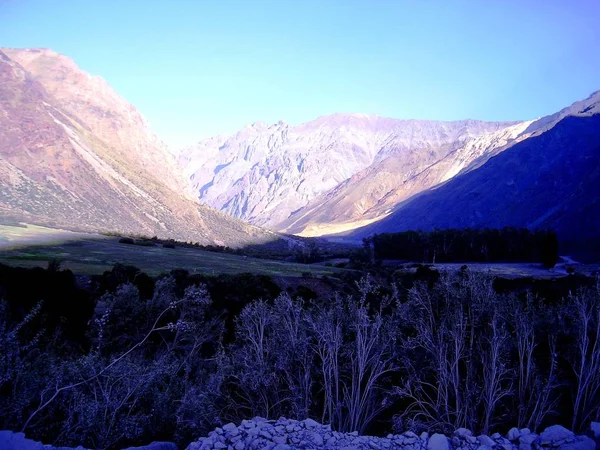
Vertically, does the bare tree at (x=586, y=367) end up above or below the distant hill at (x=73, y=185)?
below

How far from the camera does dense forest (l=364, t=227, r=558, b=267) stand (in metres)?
92.5

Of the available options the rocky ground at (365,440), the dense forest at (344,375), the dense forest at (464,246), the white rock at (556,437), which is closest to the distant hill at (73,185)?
the dense forest at (464,246)

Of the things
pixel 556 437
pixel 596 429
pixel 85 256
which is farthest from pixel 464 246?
pixel 556 437

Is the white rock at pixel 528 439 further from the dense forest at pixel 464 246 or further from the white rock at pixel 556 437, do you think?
the dense forest at pixel 464 246

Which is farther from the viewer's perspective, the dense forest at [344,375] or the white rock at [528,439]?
the dense forest at [344,375]

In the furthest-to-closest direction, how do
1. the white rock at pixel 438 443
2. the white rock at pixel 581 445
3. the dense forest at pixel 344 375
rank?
the dense forest at pixel 344 375, the white rock at pixel 438 443, the white rock at pixel 581 445

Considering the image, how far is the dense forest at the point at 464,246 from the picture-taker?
303 feet

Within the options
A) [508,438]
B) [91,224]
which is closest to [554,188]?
[91,224]

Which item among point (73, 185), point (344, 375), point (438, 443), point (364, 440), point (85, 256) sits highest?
point (73, 185)

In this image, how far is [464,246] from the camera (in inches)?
3743

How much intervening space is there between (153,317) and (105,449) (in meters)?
12.6

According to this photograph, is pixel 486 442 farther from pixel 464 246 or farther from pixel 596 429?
pixel 464 246

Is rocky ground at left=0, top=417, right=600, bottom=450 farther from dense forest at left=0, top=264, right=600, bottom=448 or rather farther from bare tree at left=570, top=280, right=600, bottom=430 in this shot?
bare tree at left=570, top=280, right=600, bottom=430

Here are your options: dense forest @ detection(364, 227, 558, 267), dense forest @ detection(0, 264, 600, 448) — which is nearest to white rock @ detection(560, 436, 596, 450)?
dense forest @ detection(0, 264, 600, 448)
